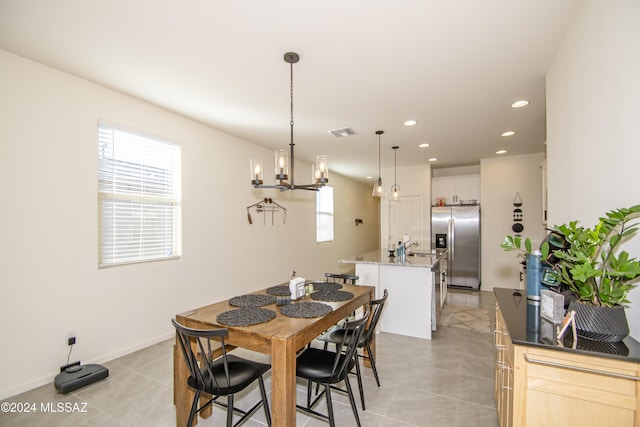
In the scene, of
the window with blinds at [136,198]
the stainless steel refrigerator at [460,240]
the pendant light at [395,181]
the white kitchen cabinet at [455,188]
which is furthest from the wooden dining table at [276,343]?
the white kitchen cabinet at [455,188]

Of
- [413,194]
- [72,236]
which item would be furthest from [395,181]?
[72,236]

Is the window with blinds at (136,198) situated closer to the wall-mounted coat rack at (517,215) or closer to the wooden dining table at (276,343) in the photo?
the wooden dining table at (276,343)

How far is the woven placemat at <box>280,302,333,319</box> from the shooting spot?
1.95 m

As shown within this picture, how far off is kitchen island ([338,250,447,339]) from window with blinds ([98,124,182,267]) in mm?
2500

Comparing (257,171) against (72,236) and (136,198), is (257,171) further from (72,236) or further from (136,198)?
(72,236)

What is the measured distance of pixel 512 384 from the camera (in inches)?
53.9

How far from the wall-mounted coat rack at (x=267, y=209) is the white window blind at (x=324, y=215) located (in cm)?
145

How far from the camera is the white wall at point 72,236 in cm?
239

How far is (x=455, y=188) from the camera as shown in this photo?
690 centimetres

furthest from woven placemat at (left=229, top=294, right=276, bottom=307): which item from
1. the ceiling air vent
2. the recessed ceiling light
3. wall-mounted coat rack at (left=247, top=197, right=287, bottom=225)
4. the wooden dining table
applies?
the recessed ceiling light

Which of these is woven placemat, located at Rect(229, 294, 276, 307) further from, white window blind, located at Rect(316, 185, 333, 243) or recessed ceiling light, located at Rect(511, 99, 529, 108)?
white window blind, located at Rect(316, 185, 333, 243)

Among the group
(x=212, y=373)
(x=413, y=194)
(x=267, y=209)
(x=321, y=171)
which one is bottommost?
(x=212, y=373)

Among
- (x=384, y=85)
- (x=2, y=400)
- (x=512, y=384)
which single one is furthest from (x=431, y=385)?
(x=2, y=400)

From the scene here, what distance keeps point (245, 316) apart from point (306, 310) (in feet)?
1.35
